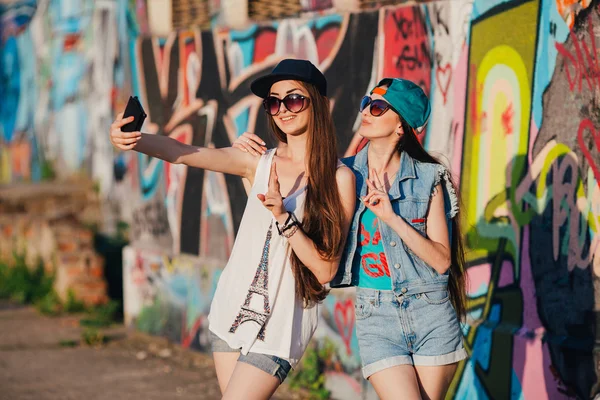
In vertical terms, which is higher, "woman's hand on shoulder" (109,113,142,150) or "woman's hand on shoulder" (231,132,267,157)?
"woman's hand on shoulder" (109,113,142,150)

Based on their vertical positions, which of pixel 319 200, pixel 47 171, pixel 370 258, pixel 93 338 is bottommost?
pixel 93 338

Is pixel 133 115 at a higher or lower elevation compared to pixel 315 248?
higher

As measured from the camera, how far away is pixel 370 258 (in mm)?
3697

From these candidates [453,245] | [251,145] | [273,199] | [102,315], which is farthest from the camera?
[102,315]

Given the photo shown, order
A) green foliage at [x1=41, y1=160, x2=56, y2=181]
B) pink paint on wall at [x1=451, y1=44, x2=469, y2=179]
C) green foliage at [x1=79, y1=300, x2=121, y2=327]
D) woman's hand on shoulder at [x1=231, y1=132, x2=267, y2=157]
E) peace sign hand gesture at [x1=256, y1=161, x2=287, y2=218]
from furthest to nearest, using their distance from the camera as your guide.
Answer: green foliage at [x1=41, y1=160, x2=56, y2=181] < green foliage at [x1=79, y1=300, x2=121, y2=327] < pink paint on wall at [x1=451, y1=44, x2=469, y2=179] < woman's hand on shoulder at [x1=231, y1=132, x2=267, y2=157] < peace sign hand gesture at [x1=256, y1=161, x2=287, y2=218]

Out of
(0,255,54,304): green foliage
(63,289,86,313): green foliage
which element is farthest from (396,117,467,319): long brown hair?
(0,255,54,304): green foliage

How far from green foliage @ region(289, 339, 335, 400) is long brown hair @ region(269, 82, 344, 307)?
272 cm

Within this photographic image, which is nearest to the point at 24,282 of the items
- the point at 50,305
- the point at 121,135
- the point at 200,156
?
the point at 50,305

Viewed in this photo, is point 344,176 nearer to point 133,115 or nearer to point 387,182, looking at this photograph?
point 387,182

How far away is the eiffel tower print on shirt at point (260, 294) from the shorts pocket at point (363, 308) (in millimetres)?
372

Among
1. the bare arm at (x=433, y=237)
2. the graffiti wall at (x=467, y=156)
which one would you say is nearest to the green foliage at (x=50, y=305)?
the graffiti wall at (x=467, y=156)

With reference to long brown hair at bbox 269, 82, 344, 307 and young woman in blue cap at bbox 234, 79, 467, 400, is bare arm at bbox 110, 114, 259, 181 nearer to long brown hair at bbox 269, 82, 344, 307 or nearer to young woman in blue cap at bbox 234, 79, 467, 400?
long brown hair at bbox 269, 82, 344, 307

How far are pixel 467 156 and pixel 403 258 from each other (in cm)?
200

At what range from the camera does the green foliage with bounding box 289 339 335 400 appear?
639 centimetres
